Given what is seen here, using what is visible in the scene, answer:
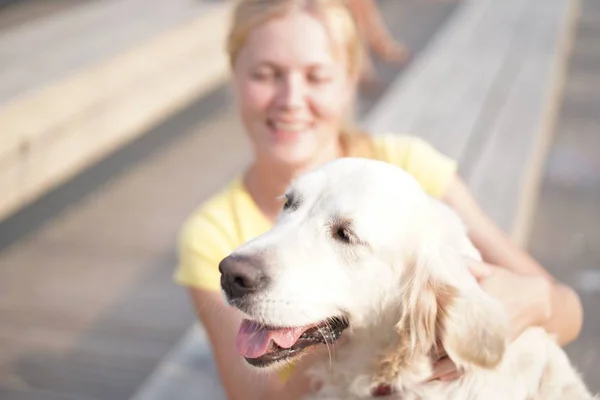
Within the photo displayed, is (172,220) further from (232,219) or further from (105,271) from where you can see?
(232,219)

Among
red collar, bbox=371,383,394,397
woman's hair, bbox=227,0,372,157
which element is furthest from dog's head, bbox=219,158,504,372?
woman's hair, bbox=227,0,372,157

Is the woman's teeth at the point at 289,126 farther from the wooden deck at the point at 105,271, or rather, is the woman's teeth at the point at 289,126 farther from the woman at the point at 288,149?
the wooden deck at the point at 105,271

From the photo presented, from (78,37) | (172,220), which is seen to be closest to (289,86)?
(172,220)

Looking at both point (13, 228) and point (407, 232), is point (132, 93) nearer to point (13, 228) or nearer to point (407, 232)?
point (13, 228)

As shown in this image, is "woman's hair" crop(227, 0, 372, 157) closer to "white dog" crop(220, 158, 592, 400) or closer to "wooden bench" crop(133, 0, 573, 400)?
"white dog" crop(220, 158, 592, 400)

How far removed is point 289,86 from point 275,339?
2.52ft

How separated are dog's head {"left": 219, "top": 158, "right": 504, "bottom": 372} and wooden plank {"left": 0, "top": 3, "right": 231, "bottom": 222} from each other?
170 cm

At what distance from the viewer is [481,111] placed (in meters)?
3.82

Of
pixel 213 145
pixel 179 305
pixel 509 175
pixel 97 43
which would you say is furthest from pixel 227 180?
pixel 509 175

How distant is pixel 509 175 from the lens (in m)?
3.02

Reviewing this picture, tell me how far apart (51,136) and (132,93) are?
0.81 metres

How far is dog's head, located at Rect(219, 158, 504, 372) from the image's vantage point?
144cm

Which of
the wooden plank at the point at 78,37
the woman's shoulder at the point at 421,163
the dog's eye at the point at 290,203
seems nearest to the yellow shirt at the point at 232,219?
the woman's shoulder at the point at 421,163

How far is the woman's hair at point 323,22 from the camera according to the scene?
1.99 m
